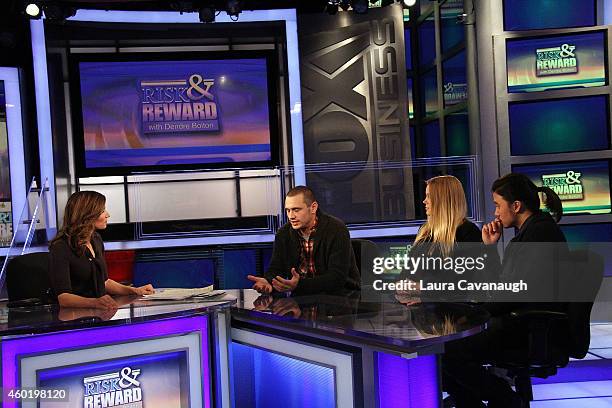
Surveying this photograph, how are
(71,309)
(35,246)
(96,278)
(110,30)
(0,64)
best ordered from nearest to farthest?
1. (71,309)
2. (96,278)
3. (35,246)
4. (0,64)
5. (110,30)

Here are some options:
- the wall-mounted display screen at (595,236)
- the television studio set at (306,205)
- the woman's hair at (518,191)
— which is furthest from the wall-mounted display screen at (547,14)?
the woman's hair at (518,191)

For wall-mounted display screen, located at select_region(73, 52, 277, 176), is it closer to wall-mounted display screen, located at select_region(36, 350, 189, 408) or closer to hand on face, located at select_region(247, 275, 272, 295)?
hand on face, located at select_region(247, 275, 272, 295)

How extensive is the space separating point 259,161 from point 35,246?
306 centimetres

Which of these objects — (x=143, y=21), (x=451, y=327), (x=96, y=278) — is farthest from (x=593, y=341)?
(x=143, y=21)

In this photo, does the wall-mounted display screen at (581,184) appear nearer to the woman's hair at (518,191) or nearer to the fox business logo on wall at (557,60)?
the fox business logo on wall at (557,60)

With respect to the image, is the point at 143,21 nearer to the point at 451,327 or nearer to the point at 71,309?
the point at 71,309

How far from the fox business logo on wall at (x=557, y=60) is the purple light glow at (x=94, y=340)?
4107mm

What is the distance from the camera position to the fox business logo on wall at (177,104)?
813 cm

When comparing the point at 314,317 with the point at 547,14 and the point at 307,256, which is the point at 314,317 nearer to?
the point at 307,256

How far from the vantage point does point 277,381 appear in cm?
284

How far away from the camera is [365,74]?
788 centimetres

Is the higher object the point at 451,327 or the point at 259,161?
the point at 259,161

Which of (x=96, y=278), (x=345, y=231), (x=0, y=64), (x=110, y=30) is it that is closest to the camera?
(x=96, y=278)

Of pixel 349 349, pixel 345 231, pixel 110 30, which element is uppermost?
pixel 110 30
